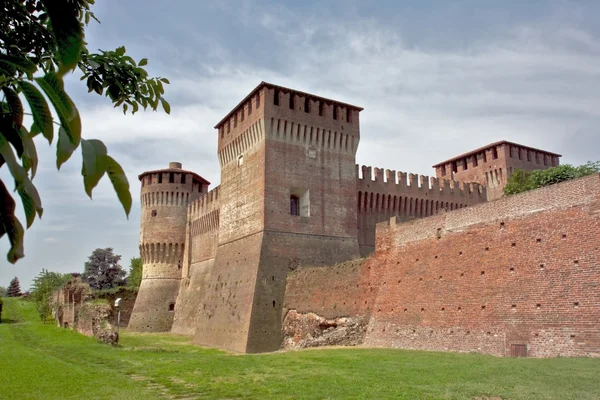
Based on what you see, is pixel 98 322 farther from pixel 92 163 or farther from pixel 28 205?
pixel 92 163

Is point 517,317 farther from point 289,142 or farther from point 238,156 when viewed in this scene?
point 238,156

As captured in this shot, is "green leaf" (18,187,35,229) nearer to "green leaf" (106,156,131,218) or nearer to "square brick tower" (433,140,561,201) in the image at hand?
"green leaf" (106,156,131,218)

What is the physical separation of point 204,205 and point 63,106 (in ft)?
120

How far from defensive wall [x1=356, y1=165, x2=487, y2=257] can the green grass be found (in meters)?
14.5

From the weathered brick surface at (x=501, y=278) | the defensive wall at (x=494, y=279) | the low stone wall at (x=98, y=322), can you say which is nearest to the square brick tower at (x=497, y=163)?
the defensive wall at (x=494, y=279)

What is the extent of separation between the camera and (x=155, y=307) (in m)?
38.9

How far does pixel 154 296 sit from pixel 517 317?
99.7ft

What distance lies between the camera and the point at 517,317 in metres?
14.7

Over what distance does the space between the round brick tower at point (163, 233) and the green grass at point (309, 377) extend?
2340 cm

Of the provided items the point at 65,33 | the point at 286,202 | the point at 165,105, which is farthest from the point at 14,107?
the point at 286,202

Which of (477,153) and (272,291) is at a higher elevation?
(477,153)

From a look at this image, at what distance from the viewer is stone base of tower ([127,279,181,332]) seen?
38562 mm

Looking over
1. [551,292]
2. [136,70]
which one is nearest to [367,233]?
[551,292]

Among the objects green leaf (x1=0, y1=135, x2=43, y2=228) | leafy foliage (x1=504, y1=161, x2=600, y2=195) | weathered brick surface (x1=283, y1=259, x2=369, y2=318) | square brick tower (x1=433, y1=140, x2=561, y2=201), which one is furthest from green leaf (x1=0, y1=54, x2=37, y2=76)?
square brick tower (x1=433, y1=140, x2=561, y2=201)
